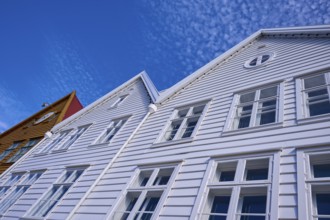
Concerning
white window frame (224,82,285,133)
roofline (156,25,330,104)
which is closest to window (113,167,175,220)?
white window frame (224,82,285,133)

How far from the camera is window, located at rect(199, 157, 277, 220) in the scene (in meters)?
4.14

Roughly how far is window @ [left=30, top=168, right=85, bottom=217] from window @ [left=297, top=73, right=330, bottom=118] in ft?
23.0

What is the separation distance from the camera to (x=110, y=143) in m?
8.80

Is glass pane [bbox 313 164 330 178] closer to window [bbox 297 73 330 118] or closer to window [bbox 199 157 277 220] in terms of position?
window [bbox 199 157 277 220]

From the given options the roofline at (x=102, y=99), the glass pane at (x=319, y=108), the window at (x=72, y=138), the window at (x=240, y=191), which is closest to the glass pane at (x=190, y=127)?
the window at (x=240, y=191)

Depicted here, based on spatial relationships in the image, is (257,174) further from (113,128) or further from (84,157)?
(113,128)

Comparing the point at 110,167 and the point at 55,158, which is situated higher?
the point at 55,158

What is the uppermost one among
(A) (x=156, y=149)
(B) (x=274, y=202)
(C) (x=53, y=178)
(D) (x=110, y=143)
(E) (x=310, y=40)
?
(E) (x=310, y=40)

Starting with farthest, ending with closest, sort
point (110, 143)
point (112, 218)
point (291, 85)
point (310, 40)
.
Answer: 1. point (110, 143)
2. point (310, 40)
3. point (291, 85)
4. point (112, 218)

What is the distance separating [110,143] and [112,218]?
3.61 meters

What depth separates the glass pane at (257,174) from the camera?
474cm

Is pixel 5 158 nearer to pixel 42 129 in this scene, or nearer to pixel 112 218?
pixel 42 129

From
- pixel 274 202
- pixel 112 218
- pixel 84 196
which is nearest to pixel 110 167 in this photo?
pixel 84 196

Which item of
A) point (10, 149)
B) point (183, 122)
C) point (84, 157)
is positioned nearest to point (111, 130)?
point (84, 157)
